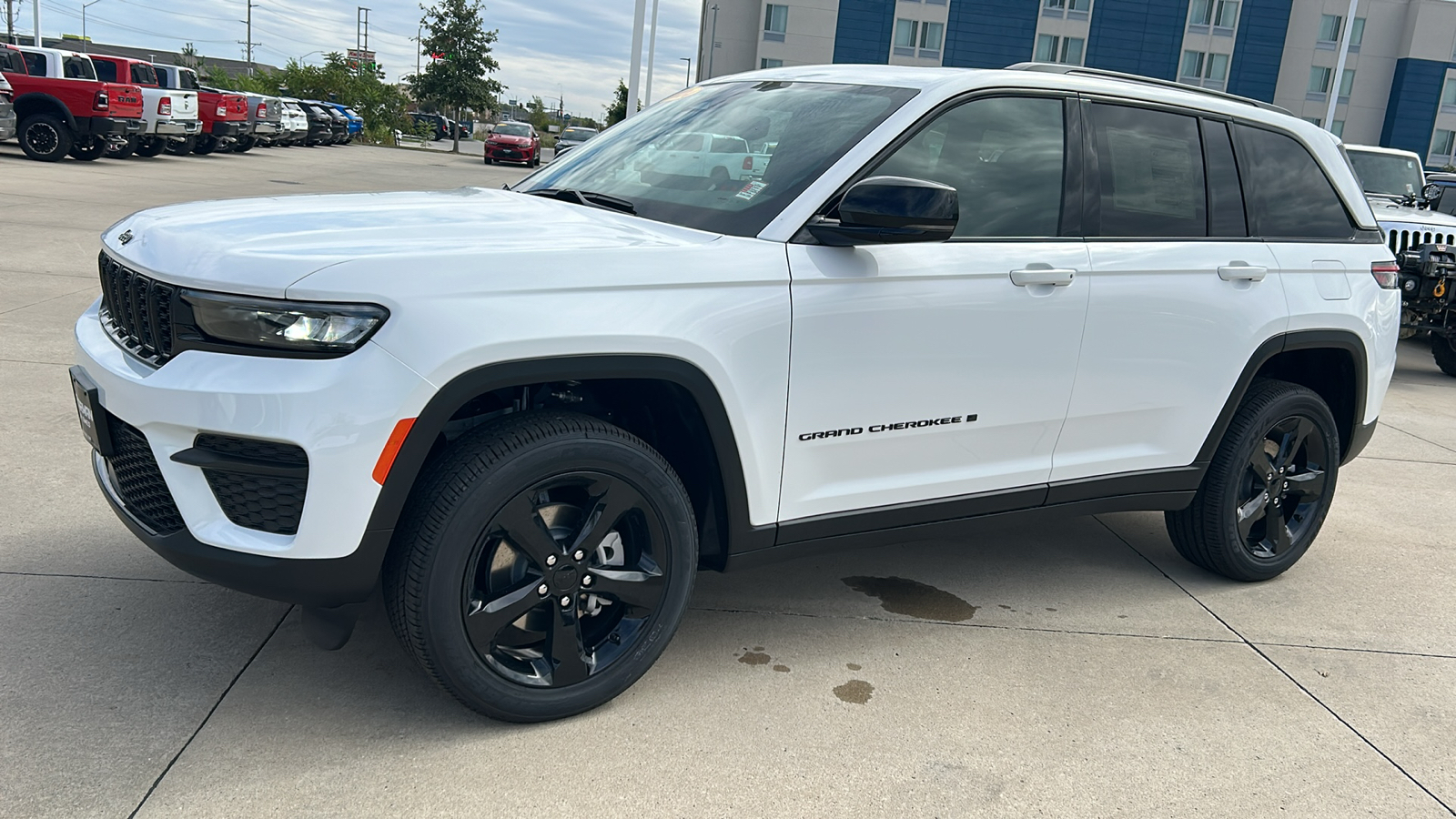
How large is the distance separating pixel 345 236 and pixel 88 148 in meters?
22.0

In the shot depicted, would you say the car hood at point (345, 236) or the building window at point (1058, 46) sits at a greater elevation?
the building window at point (1058, 46)

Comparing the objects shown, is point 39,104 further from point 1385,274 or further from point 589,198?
point 1385,274

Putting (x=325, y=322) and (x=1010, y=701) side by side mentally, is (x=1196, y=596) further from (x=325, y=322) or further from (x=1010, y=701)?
(x=325, y=322)

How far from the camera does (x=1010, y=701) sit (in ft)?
10.8

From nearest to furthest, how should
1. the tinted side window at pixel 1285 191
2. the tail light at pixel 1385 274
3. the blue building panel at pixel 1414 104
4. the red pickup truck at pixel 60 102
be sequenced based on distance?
the tinted side window at pixel 1285 191 → the tail light at pixel 1385 274 → the red pickup truck at pixel 60 102 → the blue building panel at pixel 1414 104

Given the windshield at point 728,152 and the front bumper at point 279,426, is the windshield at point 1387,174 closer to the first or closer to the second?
the windshield at point 728,152

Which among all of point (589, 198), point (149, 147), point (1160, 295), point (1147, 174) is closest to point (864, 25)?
point (149, 147)

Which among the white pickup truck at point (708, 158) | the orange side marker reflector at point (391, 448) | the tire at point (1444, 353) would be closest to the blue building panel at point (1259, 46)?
the tire at point (1444, 353)

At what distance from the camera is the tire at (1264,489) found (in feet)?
13.7

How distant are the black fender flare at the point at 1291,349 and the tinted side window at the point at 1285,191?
37 centimetres

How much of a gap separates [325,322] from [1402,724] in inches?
126

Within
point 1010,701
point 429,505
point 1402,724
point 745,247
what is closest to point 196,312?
point 429,505

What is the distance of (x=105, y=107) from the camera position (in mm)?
19875

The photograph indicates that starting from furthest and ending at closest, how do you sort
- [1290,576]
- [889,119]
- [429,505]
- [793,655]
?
[1290,576], [793,655], [889,119], [429,505]
